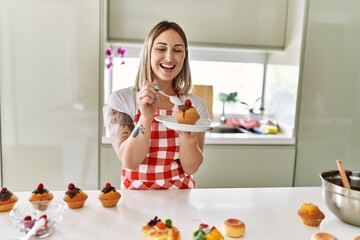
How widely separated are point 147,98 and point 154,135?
22 cm

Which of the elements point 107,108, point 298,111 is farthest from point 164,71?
point 298,111

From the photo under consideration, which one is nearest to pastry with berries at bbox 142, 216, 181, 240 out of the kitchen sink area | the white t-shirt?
the white t-shirt

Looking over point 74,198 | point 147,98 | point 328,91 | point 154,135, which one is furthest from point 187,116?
point 328,91

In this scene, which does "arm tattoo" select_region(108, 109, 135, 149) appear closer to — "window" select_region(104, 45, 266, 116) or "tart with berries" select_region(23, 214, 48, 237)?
"tart with berries" select_region(23, 214, 48, 237)

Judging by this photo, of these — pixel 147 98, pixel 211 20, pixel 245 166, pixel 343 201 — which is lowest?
pixel 245 166

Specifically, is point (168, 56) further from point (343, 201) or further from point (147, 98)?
point (343, 201)

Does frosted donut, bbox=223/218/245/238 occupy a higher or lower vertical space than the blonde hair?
lower

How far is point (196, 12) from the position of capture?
2.29 metres

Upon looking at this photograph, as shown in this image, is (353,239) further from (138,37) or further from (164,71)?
(138,37)

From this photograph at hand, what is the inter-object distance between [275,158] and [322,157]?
0.35 m

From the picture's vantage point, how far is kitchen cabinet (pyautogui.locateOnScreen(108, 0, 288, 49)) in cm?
223

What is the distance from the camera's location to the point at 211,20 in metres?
2.33

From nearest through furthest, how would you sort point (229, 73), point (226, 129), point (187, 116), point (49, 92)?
point (187, 116) → point (49, 92) → point (226, 129) → point (229, 73)

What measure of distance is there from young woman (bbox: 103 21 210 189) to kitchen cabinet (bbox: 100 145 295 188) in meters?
0.91
